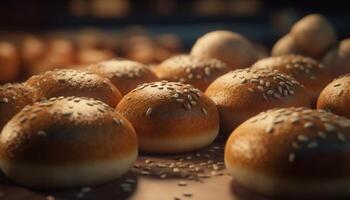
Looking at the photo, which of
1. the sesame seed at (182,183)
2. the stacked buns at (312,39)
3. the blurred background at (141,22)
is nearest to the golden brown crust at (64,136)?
the sesame seed at (182,183)

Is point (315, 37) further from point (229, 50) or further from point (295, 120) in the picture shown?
point (295, 120)

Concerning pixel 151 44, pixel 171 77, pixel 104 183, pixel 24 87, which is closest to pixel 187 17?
pixel 151 44

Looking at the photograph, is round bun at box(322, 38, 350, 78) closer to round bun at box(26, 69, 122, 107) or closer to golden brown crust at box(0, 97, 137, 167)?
round bun at box(26, 69, 122, 107)

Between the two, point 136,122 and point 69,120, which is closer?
point 69,120

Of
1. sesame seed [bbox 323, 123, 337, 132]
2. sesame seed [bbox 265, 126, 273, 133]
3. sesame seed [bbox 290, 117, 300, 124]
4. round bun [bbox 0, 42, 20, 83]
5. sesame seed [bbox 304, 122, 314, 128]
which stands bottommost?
round bun [bbox 0, 42, 20, 83]

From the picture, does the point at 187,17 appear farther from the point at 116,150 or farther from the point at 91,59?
the point at 116,150

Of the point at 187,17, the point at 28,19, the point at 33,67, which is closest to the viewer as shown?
the point at 33,67

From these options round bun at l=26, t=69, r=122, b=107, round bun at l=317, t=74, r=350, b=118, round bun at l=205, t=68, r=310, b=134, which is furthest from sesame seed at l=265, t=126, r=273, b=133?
round bun at l=26, t=69, r=122, b=107
